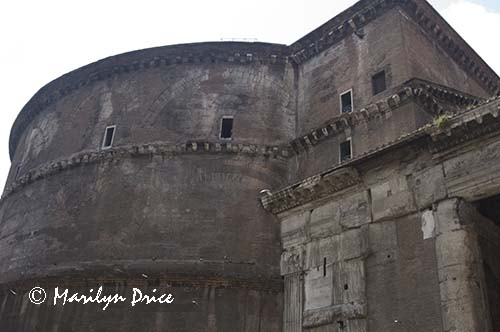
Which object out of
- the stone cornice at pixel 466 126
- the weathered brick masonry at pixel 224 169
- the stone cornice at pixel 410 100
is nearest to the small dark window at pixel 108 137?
the weathered brick masonry at pixel 224 169

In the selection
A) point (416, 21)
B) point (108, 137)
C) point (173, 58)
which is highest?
point (173, 58)

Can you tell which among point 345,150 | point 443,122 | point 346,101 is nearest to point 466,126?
point 443,122

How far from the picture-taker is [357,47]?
1495cm

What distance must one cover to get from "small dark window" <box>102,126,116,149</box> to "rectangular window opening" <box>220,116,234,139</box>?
341 centimetres

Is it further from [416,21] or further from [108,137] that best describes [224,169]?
[416,21]

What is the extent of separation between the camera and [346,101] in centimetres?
1462

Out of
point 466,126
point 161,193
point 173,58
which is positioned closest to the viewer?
point 466,126

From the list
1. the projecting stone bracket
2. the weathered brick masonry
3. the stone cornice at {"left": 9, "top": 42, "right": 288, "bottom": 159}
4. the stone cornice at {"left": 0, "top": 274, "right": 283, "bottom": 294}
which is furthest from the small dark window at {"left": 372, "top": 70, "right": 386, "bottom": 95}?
the projecting stone bracket

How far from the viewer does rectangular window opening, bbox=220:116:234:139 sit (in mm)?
15861

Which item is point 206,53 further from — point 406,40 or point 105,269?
point 105,269

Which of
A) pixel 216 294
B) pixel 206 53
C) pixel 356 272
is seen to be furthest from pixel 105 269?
pixel 356 272

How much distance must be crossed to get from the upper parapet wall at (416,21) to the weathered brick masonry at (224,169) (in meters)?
0.05

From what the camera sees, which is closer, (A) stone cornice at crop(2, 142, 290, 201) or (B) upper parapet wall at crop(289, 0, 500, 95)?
(B) upper parapet wall at crop(289, 0, 500, 95)

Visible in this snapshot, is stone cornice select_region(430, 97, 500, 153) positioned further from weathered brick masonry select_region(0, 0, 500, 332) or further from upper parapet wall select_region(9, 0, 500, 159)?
upper parapet wall select_region(9, 0, 500, 159)
